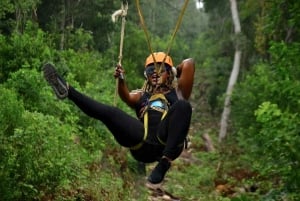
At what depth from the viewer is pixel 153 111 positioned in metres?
5.36

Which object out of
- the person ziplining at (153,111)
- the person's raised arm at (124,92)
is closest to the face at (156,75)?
the person ziplining at (153,111)

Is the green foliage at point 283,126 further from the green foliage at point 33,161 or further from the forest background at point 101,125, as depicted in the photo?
the green foliage at point 33,161

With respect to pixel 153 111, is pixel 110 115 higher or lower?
lower

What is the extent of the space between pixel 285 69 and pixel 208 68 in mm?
18189

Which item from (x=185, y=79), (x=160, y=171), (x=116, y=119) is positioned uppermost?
(x=185, y=79)

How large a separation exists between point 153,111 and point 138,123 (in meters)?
0.24

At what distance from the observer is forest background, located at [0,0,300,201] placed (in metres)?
6.70

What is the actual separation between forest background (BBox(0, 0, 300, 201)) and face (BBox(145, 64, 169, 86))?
6.23 ft

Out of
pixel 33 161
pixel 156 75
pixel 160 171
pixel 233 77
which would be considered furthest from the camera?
Answer: pixel 233 77

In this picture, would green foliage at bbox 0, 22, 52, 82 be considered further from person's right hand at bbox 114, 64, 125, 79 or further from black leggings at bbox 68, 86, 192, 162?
black leggings at bbox 68, 86, 192, 162

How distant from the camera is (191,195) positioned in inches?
483

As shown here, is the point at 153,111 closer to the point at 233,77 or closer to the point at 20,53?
the point at 20,53

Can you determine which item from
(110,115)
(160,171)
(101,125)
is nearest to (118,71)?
(110,115)

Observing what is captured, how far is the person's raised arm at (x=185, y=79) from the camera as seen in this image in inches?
222
